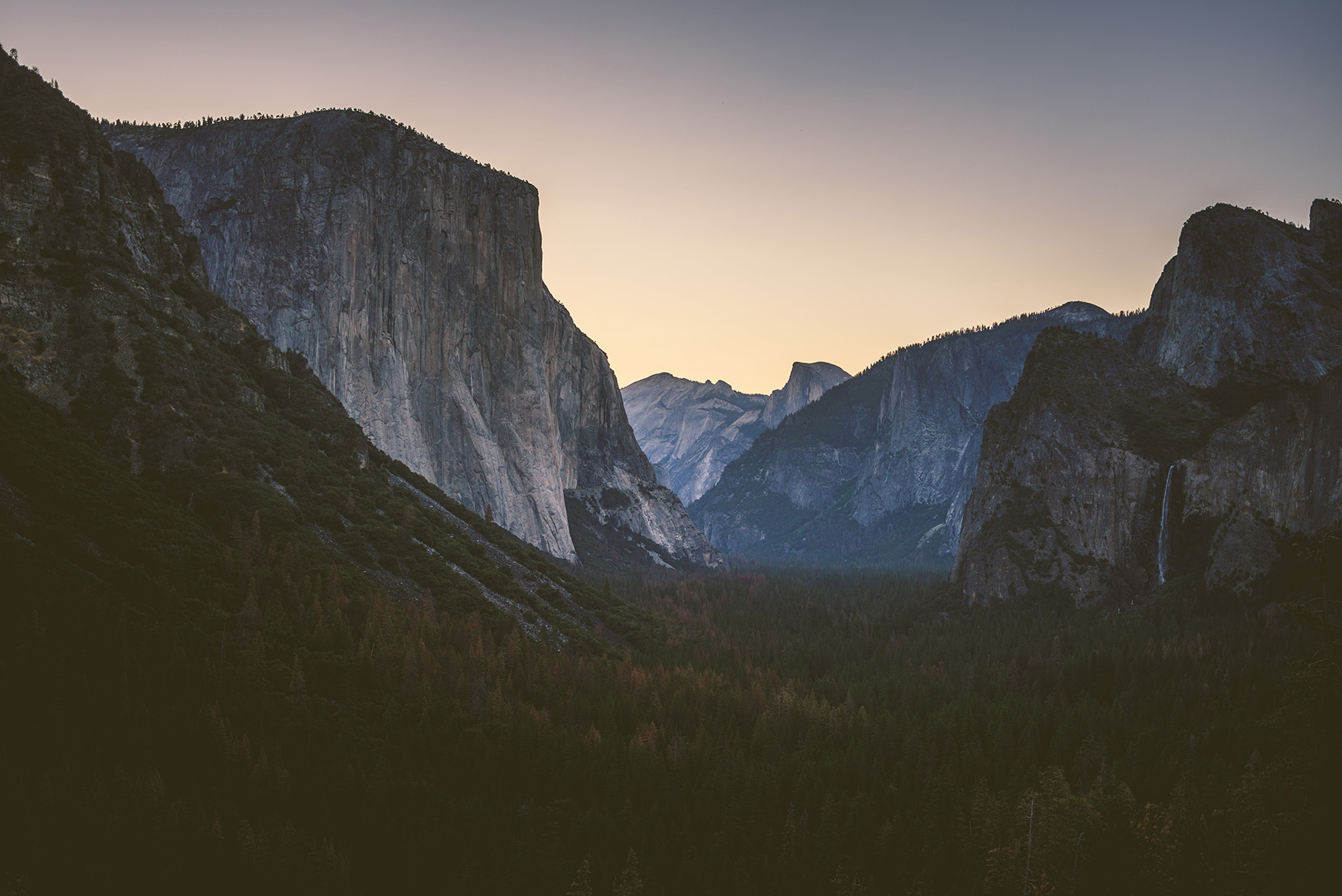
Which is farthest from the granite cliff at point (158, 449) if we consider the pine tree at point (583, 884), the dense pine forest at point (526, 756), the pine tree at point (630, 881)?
the pine tree at point (630, 881)

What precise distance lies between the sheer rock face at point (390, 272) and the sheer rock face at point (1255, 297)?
9852 cm

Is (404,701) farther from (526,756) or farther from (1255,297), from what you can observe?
(1255,297)

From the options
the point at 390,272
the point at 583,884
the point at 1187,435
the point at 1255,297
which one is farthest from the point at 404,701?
the point at 1255,297

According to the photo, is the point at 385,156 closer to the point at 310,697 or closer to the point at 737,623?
the point at 737,623

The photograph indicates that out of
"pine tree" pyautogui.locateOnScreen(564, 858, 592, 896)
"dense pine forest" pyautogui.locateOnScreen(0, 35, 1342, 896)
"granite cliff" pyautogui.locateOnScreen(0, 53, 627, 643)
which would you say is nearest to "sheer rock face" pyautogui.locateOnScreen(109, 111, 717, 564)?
"dense pine forest" pyautogui.locateOnScreen(0, 35, 1342, 896)

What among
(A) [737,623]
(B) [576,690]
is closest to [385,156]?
(A) [737,623]

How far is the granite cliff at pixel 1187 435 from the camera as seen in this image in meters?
120

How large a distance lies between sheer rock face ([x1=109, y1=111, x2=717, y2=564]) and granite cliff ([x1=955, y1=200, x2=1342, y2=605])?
246 feet

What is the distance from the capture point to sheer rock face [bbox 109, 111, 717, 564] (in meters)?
129

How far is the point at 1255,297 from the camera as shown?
137250mm

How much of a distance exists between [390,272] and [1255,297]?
378ft

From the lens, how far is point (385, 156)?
140 meters

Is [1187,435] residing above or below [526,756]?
above

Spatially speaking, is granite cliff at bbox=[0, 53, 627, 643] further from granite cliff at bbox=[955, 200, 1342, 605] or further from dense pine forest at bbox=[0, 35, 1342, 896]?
granite cliff at bbox=[955, 200, 1342, 605]
